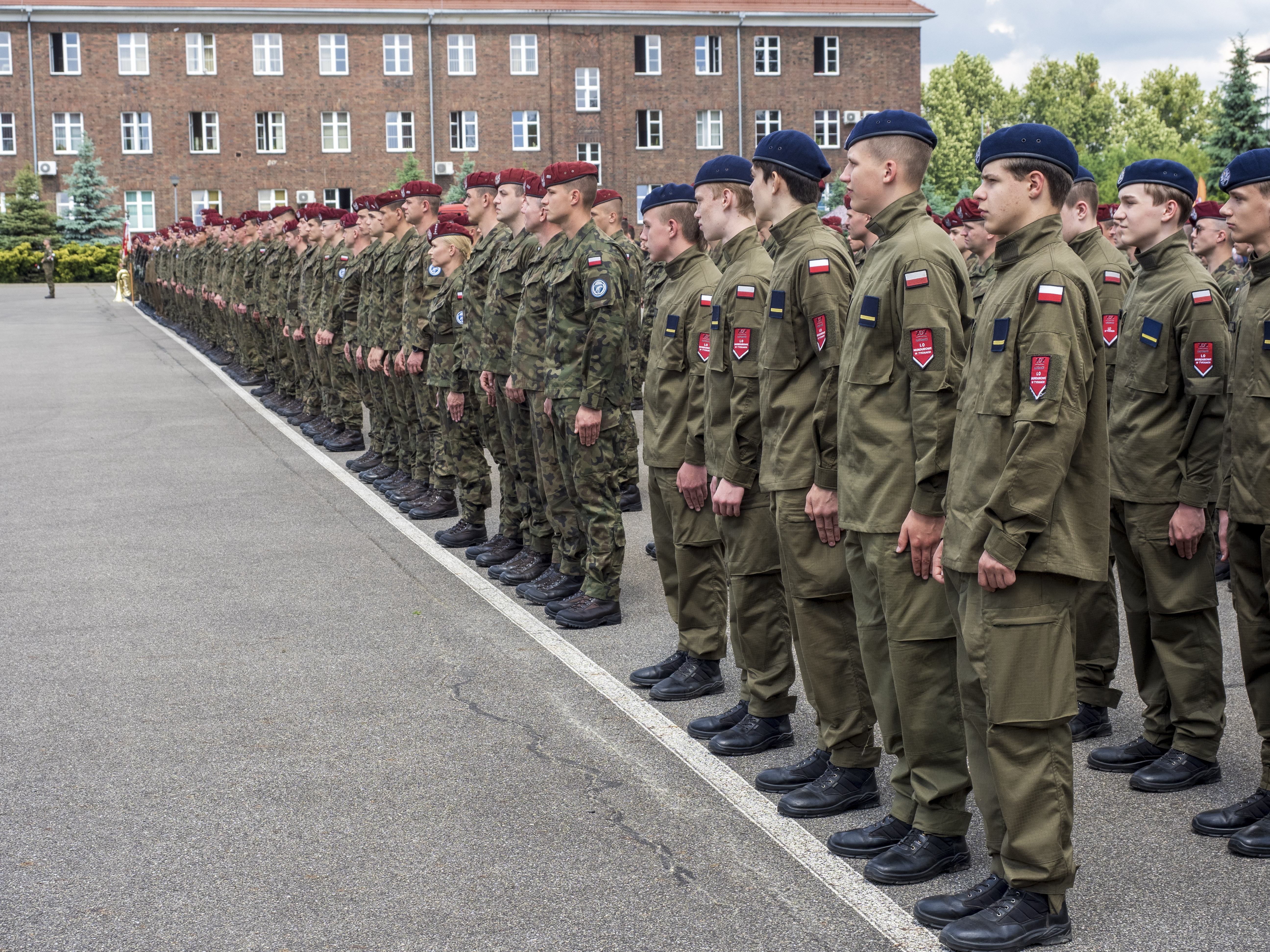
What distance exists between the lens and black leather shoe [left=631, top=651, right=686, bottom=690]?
6484 millimetres

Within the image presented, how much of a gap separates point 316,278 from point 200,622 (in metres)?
7.62

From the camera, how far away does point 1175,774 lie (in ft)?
17.0

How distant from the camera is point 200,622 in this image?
7676 mm

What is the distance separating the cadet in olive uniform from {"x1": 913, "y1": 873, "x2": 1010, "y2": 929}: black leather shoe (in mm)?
1219

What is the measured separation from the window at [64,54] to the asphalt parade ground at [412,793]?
5646 centimetres

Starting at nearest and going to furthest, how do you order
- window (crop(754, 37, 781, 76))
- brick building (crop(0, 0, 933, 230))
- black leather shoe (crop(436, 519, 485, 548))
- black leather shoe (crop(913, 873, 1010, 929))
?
1. black leather shoe (crop(913, 873, 1010, 929))
2. black leather shoe (crop(436, 519, 485, 548))
3. brick building (crop(0, 0, 933, 230))
4. window (crop(754, 37, 781, 76))

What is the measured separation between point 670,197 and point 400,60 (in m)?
57.7

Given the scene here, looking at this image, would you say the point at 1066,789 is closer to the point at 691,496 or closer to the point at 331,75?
the point at 691,496

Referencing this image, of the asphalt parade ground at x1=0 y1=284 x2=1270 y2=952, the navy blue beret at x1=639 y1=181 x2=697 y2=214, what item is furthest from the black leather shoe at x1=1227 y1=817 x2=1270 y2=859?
the navy blue beret at x1=639 y1=181 x2=697 y2=214

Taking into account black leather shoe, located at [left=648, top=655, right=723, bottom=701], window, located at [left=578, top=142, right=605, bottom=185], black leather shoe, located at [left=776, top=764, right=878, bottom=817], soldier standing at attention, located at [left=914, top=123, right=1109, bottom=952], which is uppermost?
window, located at [left=578, top=142, right=605, bottom=185]

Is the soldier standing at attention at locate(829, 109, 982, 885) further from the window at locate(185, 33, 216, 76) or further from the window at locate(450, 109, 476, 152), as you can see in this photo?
the window at locate(185, 33, 216, 76)

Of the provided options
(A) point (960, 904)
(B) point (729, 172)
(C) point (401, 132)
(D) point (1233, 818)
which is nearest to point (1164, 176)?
(B) point (729, 172)

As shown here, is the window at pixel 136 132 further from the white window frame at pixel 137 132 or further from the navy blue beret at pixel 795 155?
the navy blue beret at pixel 795 155

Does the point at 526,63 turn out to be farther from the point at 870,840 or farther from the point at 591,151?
the point at 870,840
